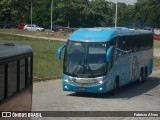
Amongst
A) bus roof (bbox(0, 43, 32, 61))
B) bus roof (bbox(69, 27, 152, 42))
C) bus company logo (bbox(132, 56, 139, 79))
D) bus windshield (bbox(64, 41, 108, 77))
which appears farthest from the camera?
bus company logo (bbox(132, 56, 139, 79))

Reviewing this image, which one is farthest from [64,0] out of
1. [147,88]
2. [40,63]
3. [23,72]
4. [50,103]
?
[23,72]

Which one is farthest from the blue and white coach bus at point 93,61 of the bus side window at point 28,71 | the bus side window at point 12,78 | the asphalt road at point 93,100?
the bus side window at point 12,78

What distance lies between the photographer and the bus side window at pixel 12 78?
9.53 meters

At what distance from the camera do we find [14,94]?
10.1 meters

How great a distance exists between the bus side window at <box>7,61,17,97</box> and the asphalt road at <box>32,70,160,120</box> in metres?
5.39

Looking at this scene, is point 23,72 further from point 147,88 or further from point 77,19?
point 77,19

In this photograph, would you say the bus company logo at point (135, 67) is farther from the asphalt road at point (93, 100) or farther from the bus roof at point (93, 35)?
the bus roof at point (93, 35)

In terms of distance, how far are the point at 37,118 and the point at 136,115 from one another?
396 cm

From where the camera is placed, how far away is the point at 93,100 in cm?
2039

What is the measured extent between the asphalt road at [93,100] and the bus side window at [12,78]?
212 inches

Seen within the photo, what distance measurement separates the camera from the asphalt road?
58.9 feet

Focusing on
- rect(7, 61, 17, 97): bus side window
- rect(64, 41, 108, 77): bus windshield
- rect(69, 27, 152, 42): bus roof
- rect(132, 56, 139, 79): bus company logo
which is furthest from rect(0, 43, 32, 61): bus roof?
rect(132, 56, 139, 79): bus company logo

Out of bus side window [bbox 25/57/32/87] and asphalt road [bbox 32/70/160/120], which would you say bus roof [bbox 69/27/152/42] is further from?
bus side window [bbox 25/57/32/87]

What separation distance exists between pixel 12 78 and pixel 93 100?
1088cm
